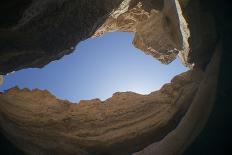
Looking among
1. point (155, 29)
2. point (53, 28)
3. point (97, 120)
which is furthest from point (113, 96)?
point (53, 28)

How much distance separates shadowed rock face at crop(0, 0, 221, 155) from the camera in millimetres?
4285

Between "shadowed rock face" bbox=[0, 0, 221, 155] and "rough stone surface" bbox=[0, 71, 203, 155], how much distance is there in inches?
0.7

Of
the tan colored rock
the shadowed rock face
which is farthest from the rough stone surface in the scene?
the tan colored rock

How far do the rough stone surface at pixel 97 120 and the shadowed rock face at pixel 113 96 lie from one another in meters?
0.02

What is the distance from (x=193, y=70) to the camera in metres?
5.08

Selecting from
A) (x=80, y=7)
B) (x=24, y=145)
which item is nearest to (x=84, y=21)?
(x=80, y=7)

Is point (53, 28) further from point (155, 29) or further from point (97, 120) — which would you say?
point (155, 29)

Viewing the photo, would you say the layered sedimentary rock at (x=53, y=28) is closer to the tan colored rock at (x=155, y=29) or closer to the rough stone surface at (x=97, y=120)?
the tan colored rock at (x=155, y=29)

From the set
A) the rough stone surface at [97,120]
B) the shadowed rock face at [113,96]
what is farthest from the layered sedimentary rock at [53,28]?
the rough stone surface at [97,120]

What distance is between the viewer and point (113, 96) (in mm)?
6094

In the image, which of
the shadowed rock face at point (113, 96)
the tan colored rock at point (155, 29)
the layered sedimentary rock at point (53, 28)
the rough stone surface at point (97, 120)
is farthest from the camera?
the tan colored rock at point (155, 29)

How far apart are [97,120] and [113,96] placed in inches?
29.6

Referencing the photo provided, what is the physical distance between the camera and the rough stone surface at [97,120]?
5004 mm

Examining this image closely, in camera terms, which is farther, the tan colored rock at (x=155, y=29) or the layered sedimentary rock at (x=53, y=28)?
the tan colored rock at (x=155, y=29)
